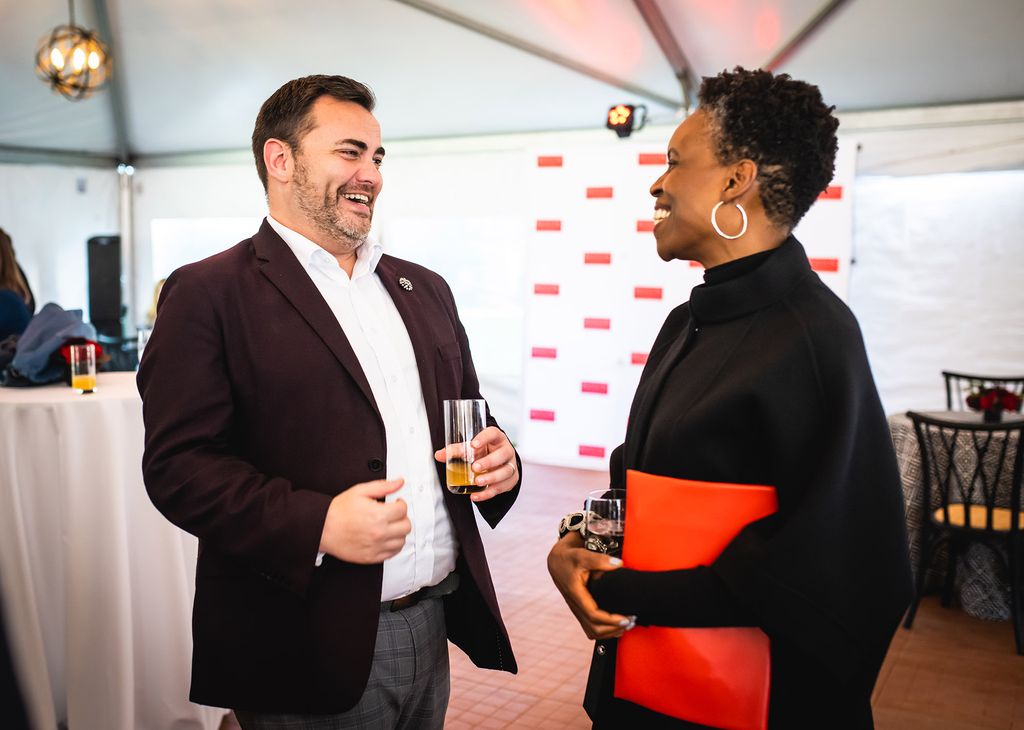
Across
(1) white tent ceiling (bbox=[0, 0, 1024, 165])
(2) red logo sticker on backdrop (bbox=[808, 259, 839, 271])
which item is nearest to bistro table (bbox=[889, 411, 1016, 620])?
(2) red logo sticker on backdrop (bbox=[808, 259, 839, 271])

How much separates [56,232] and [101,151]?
1048mm

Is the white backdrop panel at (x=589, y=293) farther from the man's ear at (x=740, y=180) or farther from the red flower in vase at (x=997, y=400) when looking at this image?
the man's ear at (x=740, y=180)

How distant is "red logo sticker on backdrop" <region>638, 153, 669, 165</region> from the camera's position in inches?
257

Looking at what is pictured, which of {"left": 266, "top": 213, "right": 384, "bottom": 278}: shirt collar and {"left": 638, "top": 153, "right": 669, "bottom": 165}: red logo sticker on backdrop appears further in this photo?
{"left": 638, "top": 153, "right": 669, "bottom": 165}: red logo sticker on backdrop

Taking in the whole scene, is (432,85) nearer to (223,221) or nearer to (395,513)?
(223,221)

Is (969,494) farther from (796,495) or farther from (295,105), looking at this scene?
(295,105)

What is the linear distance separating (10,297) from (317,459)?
2.98 m

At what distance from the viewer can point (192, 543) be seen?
2.86m

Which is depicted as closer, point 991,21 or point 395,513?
point 395,513

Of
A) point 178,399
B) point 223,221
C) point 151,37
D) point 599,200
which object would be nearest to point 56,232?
point 223,221

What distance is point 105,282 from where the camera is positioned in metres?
9.59

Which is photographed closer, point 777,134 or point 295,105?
point 777,134

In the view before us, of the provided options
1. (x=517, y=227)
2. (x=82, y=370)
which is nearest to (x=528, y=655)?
(x=82, y=370)

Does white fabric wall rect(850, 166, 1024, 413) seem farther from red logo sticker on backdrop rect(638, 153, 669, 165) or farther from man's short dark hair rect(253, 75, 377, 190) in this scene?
man's short dark hair rect(253, 75, 377, 190)
